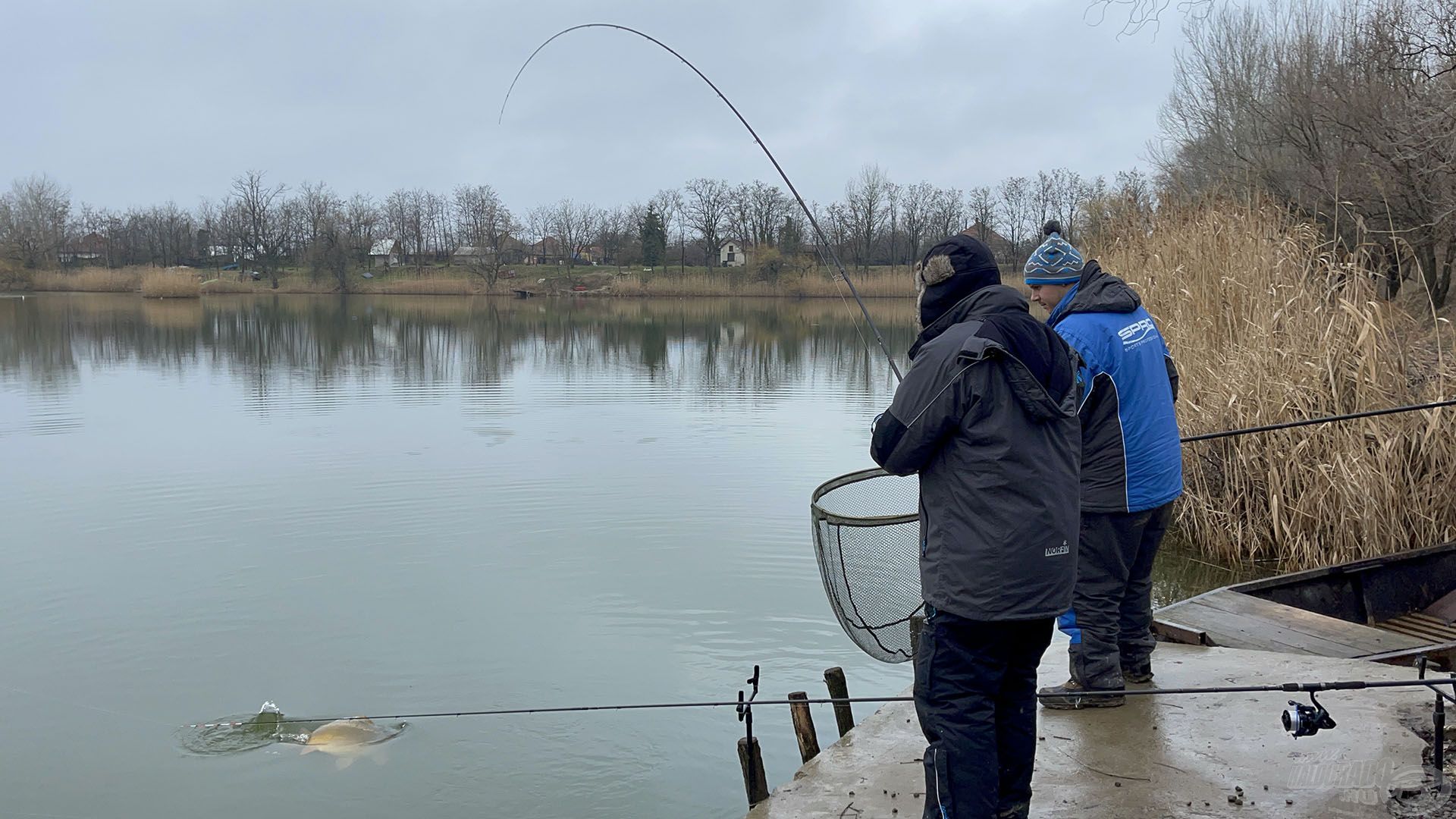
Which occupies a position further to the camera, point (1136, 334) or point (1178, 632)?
point (1178, 632)

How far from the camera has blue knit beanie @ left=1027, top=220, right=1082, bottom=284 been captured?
13.9 ft

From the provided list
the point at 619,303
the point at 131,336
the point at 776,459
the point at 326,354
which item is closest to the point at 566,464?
the point at 776,459

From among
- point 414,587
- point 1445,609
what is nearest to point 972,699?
point 1445,609

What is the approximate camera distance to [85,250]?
7219 cm

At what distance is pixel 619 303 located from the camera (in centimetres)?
5312

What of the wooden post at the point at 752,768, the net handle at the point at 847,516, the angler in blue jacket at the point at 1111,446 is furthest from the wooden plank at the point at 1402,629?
the wooden post at the point at 752,768

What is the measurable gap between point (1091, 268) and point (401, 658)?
4747 mm

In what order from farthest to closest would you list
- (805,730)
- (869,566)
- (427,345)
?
(427,345), (805,730), (869,566)

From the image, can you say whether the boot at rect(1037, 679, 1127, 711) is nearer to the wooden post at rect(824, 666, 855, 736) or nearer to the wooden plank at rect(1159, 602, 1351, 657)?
the wooden post at rect(824, 666, 855, 736)

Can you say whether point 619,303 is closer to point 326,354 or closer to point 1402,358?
point 326,354

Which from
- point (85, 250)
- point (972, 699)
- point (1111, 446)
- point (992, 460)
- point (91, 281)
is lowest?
point (972, 699)

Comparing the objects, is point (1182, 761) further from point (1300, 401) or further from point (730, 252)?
point (730, 252)

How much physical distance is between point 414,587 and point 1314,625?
19.4 feet

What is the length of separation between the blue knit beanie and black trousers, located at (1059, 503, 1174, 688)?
0.87 meters
